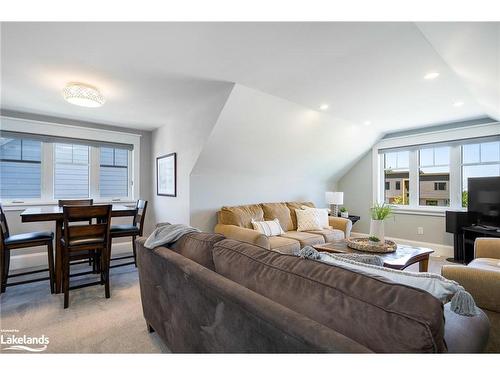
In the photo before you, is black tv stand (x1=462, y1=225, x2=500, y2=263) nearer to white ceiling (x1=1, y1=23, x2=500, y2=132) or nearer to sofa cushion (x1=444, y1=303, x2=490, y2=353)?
white ceiling (x1=1, y1=23, x2=500, y2=132)

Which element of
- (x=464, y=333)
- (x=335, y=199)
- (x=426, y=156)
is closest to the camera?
(x=464, y=333)

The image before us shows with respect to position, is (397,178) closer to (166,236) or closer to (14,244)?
(166,236)

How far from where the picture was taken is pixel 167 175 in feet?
13.7

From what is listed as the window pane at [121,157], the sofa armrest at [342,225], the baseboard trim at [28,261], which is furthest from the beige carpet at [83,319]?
the sofa armrest at [342,225]

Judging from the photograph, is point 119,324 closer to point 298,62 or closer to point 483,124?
point 298,62

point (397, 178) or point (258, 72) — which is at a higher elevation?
point (258, 72)

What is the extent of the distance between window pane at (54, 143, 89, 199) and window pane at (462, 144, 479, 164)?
6.40m

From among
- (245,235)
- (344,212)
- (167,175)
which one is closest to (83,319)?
(245,235)

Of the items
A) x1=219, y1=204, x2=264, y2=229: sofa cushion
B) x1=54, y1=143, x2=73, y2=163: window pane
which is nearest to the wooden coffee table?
x1=219, y1=204, x2=264, y2=229: sofa cushion

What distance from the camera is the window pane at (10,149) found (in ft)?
11.3

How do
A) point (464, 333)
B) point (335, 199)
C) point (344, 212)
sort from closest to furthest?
point (464, 333), point (335, 199), point (344, 212)

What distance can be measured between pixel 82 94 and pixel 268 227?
276cm

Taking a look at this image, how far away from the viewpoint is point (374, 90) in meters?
2.91

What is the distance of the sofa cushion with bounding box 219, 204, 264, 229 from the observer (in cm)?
360
